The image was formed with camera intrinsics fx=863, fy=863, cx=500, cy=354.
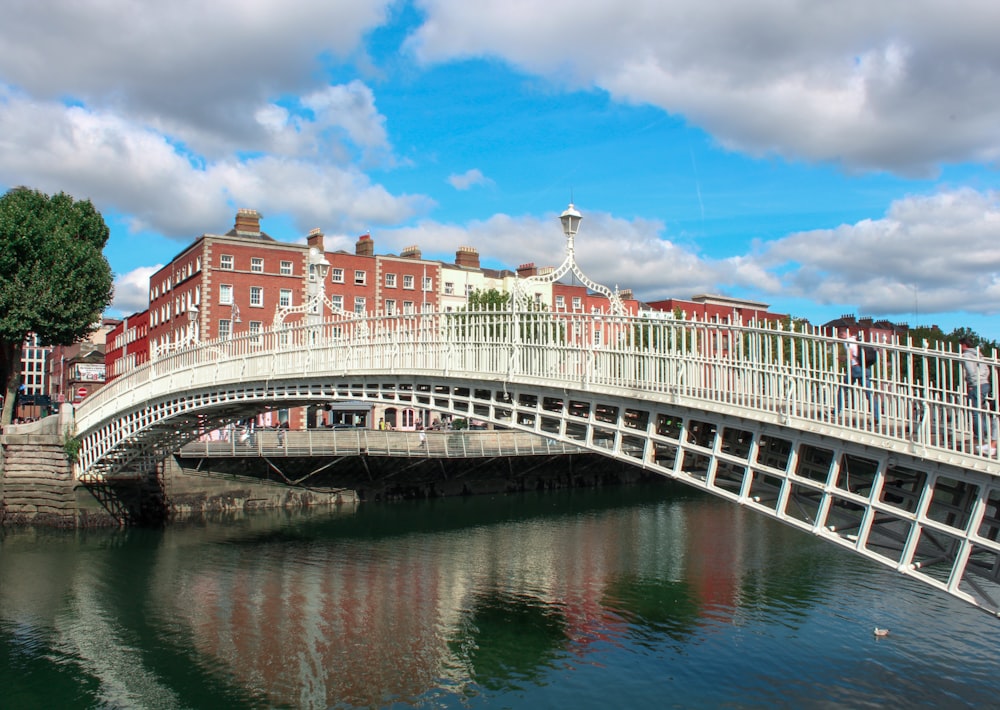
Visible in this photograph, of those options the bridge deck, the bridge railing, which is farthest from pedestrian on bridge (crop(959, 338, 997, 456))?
the bridge deck

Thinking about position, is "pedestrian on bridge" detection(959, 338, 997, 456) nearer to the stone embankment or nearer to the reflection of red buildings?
the reflection of red buildings

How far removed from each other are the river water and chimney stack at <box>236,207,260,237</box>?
89.1ft

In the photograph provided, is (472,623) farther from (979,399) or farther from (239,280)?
(239,280)

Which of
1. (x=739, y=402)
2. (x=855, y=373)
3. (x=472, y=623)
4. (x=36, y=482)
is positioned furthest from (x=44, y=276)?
(x=855, y=373)

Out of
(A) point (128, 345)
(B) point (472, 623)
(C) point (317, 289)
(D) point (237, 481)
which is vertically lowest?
(B) point (472, 623)

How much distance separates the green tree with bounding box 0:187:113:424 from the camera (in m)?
34.5

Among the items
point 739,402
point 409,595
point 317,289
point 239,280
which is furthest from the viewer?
point 239,280

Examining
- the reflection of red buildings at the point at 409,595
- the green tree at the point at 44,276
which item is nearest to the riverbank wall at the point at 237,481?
the green tree at the point at 44,276

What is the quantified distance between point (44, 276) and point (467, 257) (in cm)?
3091

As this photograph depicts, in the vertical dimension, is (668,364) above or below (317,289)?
below

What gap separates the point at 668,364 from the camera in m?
13.2

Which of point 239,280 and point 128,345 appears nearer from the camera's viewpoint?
point 239,280

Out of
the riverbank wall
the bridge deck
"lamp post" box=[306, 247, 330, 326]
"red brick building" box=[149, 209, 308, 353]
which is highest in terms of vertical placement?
"red brick building" box=[149, 209, 308, 353]

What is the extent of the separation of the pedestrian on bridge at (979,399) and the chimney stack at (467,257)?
5184cm
